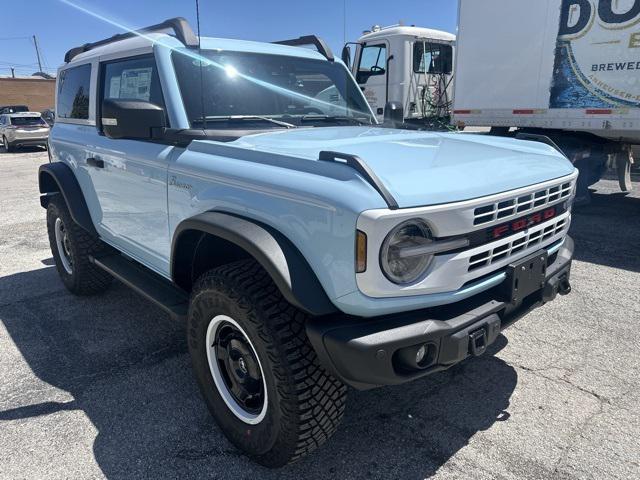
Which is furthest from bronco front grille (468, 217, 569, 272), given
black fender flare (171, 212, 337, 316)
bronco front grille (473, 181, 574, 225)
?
black fender flare (171, 212, 337, 316)

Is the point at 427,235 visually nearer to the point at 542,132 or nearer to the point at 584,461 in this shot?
the point at 584,461

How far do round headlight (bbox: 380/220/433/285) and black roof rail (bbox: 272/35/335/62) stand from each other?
8.31 feet

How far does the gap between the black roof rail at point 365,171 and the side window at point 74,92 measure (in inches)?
112

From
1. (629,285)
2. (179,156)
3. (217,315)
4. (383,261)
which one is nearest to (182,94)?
(179,156)

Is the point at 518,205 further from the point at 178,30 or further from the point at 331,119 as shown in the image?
the point at 178,30

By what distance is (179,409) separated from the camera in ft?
9.68

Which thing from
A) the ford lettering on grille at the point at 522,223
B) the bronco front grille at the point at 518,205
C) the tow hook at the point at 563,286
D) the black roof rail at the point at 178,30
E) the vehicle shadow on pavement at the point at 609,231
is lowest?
the vehicle shadow on pavement at the point at 609,231

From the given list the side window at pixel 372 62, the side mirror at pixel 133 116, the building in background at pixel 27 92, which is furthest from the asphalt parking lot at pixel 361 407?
the building in background at pixel 27 92

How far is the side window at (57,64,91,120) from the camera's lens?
4215 millimetres

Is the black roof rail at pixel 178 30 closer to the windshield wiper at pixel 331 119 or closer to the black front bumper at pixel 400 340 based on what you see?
the windshield wiper at pixel 331 119

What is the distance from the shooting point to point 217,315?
2.49 metres

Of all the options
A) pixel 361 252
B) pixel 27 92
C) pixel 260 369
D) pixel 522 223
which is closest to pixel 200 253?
pixel 260 369

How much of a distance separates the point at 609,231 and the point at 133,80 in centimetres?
597

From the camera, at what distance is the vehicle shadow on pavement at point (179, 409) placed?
8.19 feet
